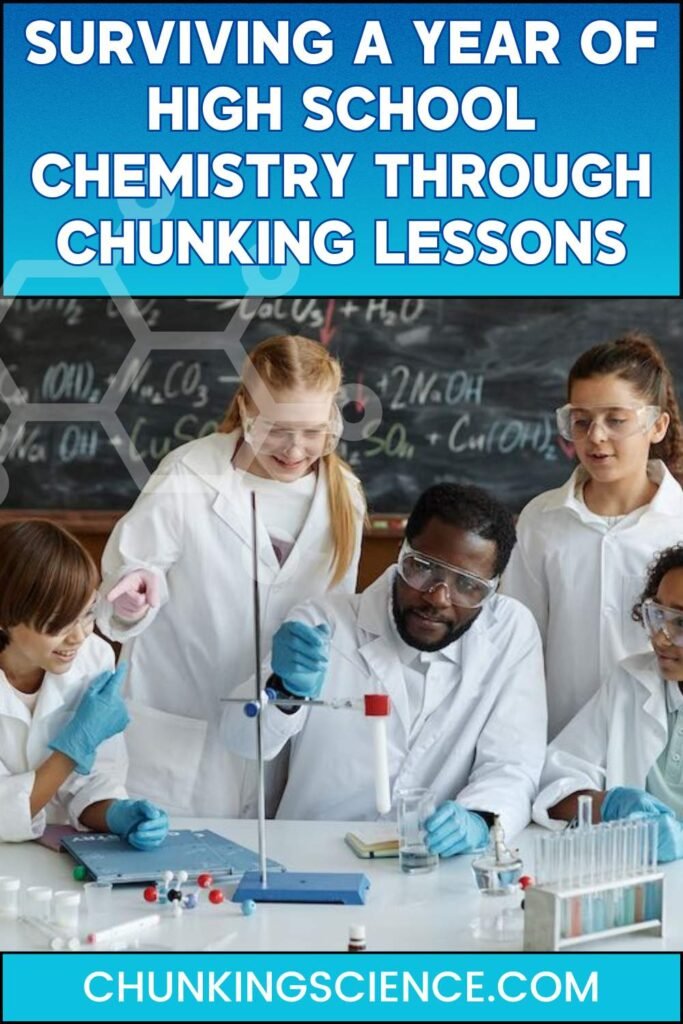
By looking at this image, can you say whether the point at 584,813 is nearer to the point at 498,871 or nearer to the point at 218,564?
the point at 498,871

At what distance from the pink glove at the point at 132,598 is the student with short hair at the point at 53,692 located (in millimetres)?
181

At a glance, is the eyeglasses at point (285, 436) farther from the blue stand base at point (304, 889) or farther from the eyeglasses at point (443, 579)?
the blue stand base at point (304, 889)

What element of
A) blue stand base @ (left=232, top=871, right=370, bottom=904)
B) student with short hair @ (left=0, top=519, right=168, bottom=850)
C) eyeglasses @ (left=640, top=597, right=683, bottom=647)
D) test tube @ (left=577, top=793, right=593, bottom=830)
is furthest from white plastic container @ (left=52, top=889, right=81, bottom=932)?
eyeglasses @ (left=640, top=597, right=683, bottom=647)

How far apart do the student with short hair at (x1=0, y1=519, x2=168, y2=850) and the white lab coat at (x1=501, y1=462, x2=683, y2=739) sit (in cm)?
103

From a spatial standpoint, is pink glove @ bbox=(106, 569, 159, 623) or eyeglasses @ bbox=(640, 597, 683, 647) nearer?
eyeglasses @ bbox=(640, 597, 683, 647)

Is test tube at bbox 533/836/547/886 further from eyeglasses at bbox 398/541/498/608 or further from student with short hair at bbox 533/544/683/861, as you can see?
eyeglasses at bbox 398/541/498/608

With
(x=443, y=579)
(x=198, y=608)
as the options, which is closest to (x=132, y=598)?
(x=198, y=608)

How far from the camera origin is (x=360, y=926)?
1872 millimetres

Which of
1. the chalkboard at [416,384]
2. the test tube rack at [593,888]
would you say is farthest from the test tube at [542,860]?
the chalkboard at [416,384]

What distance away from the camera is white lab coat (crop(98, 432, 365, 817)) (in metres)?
2.77

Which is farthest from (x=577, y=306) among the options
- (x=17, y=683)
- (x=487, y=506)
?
(x=17, y=683)

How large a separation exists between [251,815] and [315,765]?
0.78 ft

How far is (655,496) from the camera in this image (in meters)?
2.90

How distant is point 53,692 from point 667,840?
117cm
